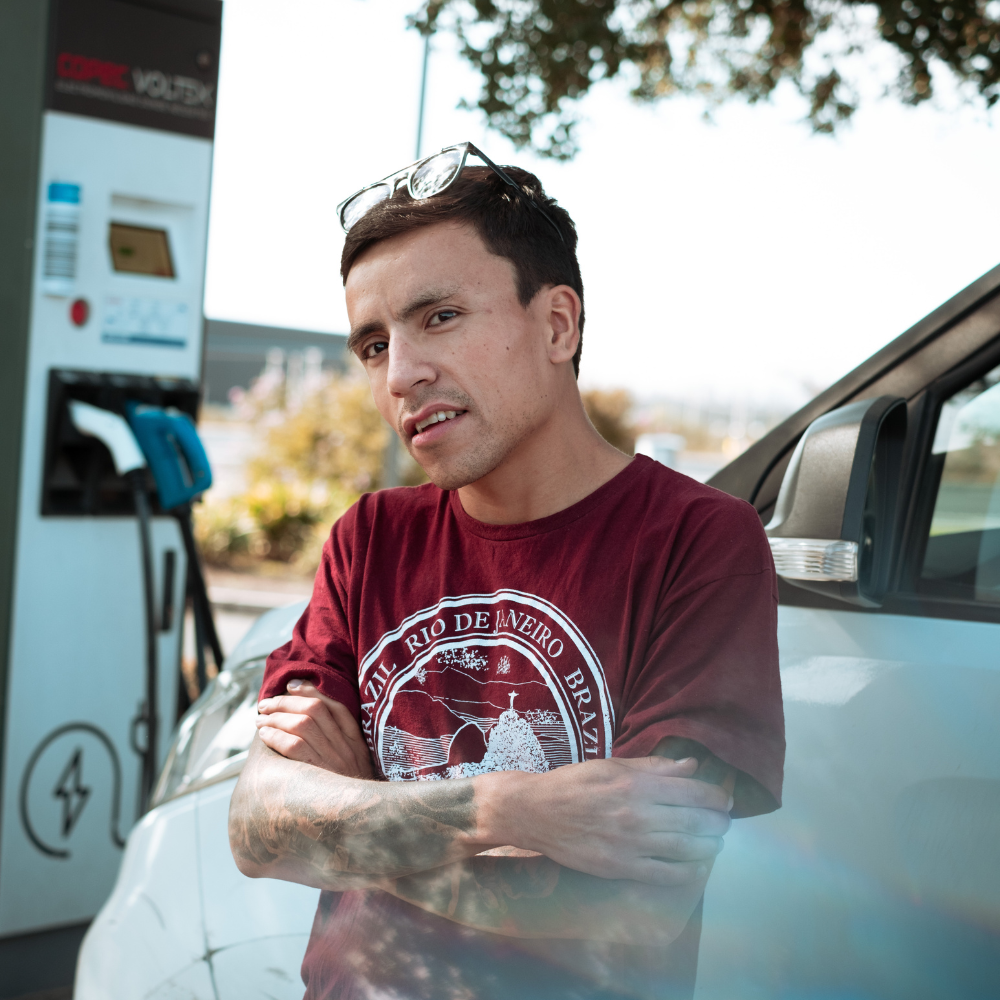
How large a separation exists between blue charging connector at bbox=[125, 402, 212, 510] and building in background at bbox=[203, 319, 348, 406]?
1148 cm

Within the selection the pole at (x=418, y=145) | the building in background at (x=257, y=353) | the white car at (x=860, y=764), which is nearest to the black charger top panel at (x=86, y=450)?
the white car at (x=860, y=764)

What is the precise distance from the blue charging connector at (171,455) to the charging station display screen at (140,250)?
45 cm

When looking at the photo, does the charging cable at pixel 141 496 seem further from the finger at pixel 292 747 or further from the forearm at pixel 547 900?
the forearm at pixel 547 900

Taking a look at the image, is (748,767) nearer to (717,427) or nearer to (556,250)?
(556,250)

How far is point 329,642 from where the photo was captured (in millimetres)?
1588

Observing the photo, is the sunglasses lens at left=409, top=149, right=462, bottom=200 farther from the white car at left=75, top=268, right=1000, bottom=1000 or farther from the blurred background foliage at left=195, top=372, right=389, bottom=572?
the blurred background foliage at left=195, top=372, right=389, bottom=572

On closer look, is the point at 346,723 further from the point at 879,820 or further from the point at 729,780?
the point at 879,820

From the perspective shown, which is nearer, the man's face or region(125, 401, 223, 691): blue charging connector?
the man's face

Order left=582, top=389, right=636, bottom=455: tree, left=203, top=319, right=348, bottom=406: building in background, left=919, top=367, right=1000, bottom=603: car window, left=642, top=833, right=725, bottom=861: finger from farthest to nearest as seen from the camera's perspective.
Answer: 1. left=203, top=319, right=348, bottom=406: building in background
2. left=582, top=389, right=636, bottom=455: tree
3. left=919, top=367, right=1000, bottom=603: car window
4. left=642, top=833, right=725, bottom=861: finger

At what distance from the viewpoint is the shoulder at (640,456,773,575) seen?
1.32m

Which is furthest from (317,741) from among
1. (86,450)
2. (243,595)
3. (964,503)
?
(243,595)

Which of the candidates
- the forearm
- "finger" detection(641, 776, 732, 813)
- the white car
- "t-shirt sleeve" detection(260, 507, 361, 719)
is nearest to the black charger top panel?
the white car

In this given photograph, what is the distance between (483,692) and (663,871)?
35 centimetres

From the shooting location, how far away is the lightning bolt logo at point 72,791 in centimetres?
325
